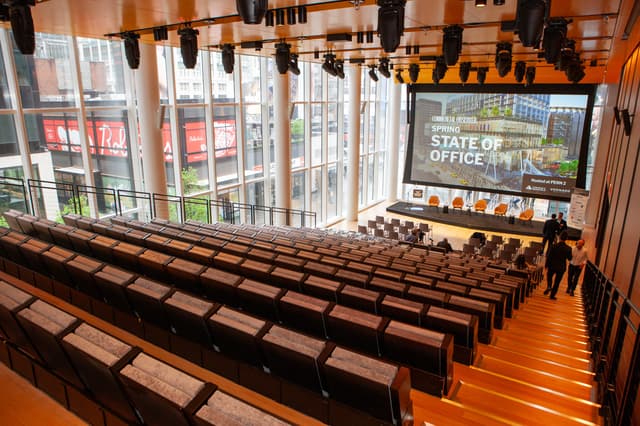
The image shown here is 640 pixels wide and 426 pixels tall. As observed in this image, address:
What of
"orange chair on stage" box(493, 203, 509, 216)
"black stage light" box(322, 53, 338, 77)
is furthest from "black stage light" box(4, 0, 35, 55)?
"orange chair on stage" box(493, 203, 509, 216)

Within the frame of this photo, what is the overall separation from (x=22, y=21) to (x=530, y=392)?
5963 millimetres

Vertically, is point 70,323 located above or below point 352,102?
below

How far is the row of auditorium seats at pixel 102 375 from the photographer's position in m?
1.99

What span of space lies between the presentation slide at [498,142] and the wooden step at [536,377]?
14154 mm

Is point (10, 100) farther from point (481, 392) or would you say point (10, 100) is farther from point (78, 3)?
point (481, 392)

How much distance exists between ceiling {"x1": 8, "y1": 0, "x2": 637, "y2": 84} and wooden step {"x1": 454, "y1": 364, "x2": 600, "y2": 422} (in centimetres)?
414

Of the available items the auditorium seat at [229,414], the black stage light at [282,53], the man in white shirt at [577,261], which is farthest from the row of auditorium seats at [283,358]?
the man in white shirt at [577,261]

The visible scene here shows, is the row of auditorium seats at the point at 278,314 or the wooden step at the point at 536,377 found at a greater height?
the row of auditorium seats at the point at 278,314

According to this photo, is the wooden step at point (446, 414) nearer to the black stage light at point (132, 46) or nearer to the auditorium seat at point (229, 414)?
the auditorium seat at point (229, 414)

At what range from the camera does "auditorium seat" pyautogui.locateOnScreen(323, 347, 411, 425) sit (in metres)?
2.23

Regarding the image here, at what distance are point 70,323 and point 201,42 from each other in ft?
23.1

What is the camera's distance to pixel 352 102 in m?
16.4

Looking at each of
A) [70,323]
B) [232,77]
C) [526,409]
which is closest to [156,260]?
[70,323]

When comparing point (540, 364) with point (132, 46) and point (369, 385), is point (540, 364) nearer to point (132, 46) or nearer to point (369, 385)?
point (369, 385)
